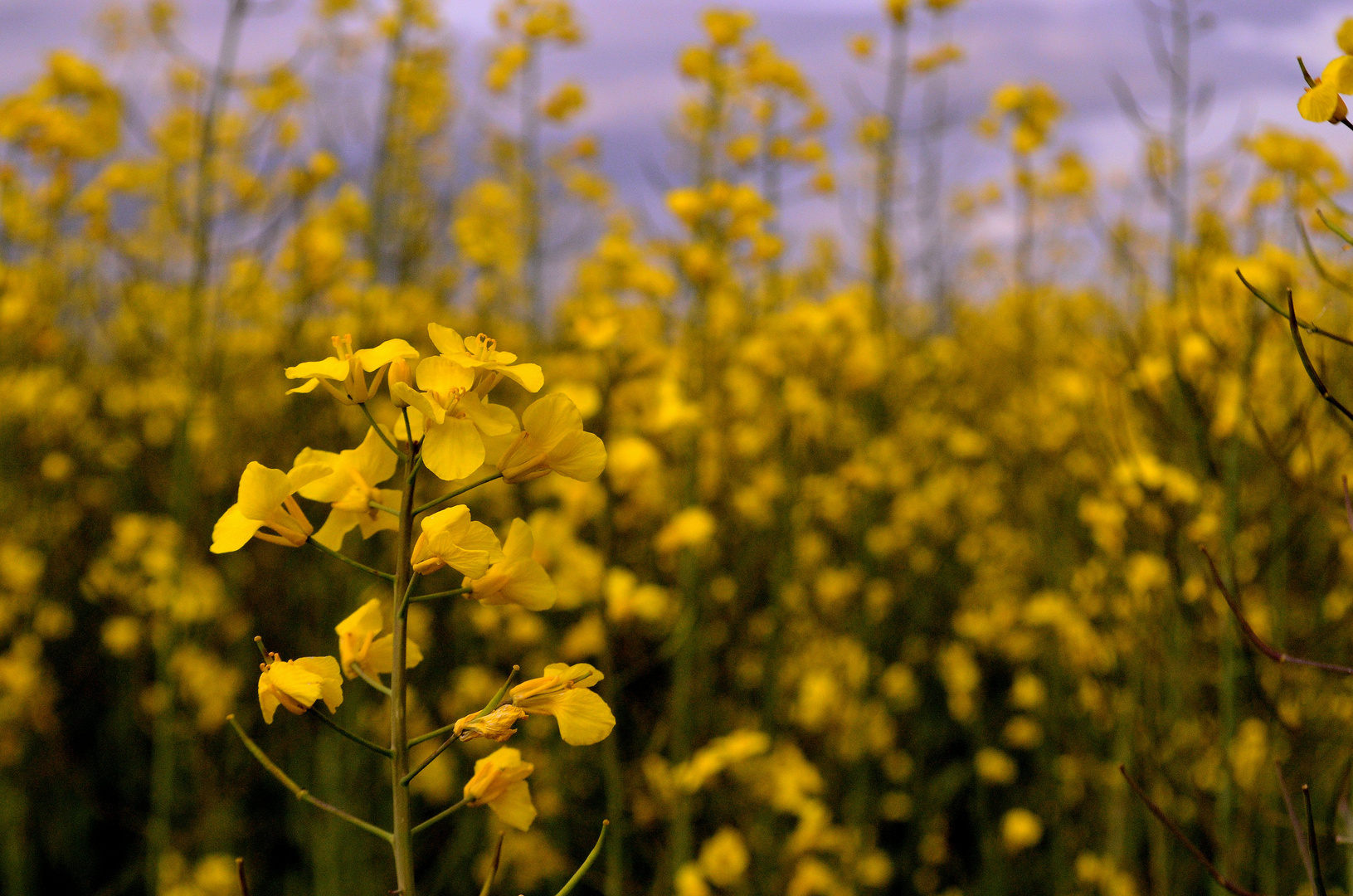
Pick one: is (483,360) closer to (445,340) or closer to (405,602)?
(445,340)

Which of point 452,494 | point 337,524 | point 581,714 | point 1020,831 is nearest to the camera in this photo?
point 452,494

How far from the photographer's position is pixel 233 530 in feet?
2.79

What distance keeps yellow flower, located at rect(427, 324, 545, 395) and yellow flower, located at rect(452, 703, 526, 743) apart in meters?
0.25

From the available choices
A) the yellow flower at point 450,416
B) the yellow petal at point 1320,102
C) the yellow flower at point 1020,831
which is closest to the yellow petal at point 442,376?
the yellow flower at point 450,416

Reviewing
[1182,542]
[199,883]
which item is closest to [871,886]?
[1182,542]

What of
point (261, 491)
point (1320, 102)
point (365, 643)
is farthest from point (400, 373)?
point (1320, 102)

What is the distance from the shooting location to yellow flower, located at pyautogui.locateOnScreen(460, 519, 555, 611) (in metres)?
0.85

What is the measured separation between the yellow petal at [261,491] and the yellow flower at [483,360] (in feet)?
0.56

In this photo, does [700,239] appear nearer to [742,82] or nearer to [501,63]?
[742,82]

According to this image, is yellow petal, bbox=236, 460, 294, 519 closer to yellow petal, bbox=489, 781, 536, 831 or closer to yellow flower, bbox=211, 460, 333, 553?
yellow flower, bbox=211, 460, 333, 553

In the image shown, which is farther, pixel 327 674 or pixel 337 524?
pixel 337 524

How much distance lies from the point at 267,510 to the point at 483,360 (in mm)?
221

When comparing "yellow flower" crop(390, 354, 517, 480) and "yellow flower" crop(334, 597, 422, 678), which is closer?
"yellow flower" crop(390, 354, 517, 480)

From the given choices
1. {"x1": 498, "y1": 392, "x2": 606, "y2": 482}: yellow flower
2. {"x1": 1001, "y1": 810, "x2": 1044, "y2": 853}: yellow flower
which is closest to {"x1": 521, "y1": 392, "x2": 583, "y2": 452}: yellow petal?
{"x1": 498, "y1": 392, "x2": 606, "y2": 482}: yellow flower
